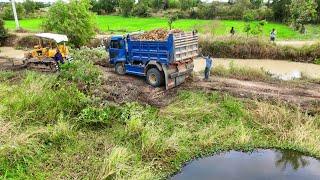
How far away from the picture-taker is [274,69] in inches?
783

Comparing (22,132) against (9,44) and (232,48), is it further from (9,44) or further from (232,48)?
(9,44)

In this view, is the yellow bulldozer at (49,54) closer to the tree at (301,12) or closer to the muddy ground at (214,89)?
Result: the muddy ground at (214,89)

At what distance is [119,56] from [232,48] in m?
9.60

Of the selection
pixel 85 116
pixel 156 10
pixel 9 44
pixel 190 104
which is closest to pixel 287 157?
pixel 190 104

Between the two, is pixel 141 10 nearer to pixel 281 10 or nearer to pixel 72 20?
pixel 281 10

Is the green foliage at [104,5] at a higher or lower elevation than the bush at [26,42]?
higher

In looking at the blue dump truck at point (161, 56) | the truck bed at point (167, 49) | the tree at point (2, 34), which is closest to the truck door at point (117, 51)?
the blue dump truck at point (161, 56)

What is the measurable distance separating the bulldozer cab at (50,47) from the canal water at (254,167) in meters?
10.4

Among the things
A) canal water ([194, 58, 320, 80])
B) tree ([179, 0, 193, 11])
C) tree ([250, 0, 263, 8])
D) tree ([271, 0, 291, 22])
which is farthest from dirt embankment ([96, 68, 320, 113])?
tree ([179, 0, 193, 11])

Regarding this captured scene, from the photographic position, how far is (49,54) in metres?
17.5

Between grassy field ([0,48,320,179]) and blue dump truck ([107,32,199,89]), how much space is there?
1.33m

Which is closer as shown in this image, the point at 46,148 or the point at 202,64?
the point at 46,148

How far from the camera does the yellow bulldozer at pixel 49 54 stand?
674 inches

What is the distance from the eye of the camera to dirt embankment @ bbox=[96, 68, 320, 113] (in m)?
13.0
